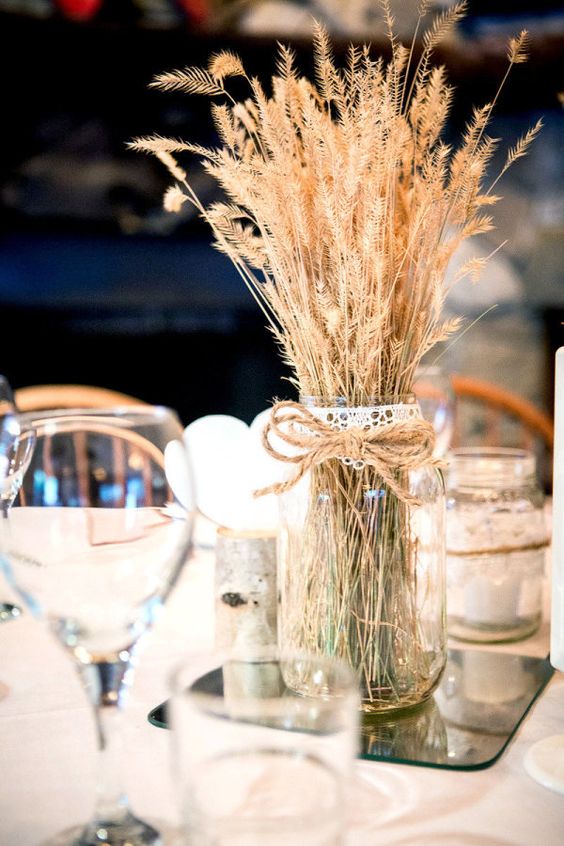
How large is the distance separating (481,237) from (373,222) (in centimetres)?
224

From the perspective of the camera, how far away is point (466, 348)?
2.82m

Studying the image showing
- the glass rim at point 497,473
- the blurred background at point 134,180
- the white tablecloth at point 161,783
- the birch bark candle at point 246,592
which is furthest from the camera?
the blurred background at point 134,180

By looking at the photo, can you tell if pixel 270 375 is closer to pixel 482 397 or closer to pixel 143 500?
pixel 482 397

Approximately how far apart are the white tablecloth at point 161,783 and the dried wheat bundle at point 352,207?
235 millimetres

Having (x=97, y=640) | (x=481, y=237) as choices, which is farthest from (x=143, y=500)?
(x=481, y=237)

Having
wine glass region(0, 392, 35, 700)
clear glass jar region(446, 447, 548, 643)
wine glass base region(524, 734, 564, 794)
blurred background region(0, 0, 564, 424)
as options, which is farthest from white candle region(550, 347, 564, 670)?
blurred background region(0, 0, 564, 424)

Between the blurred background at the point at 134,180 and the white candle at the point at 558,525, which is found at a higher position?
the blurred background at the point at 134,180

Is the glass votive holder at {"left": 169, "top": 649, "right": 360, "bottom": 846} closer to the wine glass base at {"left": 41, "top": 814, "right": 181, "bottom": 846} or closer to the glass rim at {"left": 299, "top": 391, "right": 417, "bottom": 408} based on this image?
the wine glass base at {"left": 41, "top": 814, "right": 181, "bottom": 846}

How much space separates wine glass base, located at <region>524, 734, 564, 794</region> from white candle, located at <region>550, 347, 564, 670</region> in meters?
0.05

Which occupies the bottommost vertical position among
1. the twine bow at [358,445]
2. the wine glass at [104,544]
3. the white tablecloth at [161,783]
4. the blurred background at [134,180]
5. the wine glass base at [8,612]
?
the white tablecloth at [161,783]

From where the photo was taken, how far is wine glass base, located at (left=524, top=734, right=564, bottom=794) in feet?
1.55

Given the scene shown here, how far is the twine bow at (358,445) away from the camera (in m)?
0.56

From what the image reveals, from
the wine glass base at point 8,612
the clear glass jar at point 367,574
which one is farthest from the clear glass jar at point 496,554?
the wine glass base at point 8,612

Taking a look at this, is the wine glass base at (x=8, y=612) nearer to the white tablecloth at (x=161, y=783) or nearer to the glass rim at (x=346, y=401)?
the white tablecloth at (x=161, y=783)
